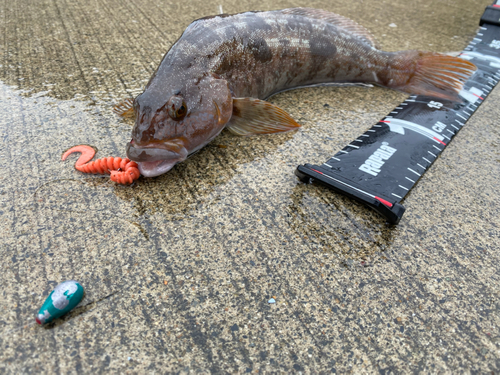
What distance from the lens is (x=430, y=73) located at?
2.99 meters

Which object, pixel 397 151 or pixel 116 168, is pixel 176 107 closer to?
pixel 116 168

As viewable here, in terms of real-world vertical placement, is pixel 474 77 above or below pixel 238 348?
above

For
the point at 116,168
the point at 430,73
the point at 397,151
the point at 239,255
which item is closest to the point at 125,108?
the point at 116,168

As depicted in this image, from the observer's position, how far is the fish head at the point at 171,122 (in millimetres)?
1878

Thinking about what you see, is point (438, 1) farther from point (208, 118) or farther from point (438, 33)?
point (208, 118)

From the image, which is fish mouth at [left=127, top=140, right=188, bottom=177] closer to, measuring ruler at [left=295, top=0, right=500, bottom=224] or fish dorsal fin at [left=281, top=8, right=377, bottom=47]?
measuring ruler at [left=295, top=0, right=500, bottom=224]

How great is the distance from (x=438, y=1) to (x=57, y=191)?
6295 millimetres

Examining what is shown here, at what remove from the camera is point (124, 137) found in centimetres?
232

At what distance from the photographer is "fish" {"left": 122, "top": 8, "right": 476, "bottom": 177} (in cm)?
194

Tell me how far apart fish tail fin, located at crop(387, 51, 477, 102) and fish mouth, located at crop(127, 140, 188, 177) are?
2.27 m

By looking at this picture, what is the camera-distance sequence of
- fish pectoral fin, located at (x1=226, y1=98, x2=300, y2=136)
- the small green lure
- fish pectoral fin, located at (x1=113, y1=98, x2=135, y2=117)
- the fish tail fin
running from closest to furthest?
the small green lure < fish pectoral fin, located at (x1=226, y1=98, x2=300, y2=136) < fish pectoral fin, located at (x1=113, y1=98, x2=135, y2=117) < the fish tail fin

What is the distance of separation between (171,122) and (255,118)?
731 mm

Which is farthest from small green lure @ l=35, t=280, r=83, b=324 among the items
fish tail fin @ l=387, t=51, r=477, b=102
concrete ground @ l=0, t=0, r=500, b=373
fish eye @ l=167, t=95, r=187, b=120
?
fish tail fin @ l=387, t=51, r=477, b=102

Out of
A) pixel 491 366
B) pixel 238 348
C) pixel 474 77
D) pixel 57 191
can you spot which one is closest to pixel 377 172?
pixel 491 366
